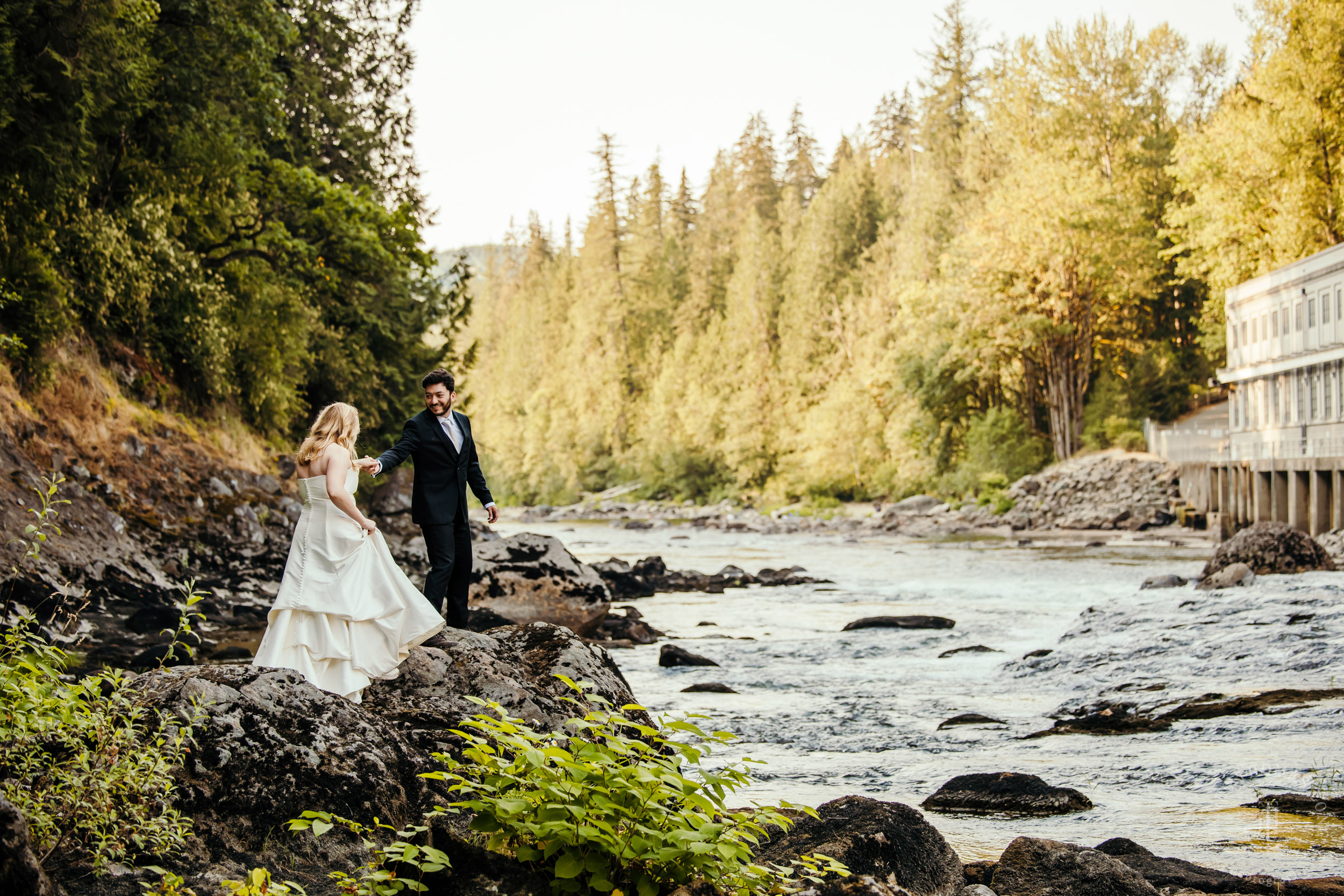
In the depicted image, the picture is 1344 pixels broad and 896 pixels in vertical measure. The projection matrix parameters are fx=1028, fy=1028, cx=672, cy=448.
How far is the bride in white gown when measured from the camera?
596 centimetres

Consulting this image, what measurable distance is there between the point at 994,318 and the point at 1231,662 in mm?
35523

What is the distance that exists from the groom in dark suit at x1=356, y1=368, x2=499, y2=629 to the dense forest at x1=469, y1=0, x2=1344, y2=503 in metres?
38.8

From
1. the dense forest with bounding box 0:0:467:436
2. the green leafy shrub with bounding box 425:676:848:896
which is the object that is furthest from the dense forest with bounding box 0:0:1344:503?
the green leafy shrub with bounding box 425:676:848:896

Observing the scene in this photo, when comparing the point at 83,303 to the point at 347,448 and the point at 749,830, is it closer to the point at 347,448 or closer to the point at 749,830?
the point at 347,448

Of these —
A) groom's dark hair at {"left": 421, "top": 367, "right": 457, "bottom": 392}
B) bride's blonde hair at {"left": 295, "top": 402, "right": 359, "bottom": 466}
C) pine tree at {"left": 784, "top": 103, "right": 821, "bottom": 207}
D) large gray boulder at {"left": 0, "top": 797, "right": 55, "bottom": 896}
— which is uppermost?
pine tree at {"left": 784, "top": 103, "right": 821, "bottom": 207}

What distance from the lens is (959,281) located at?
158ft

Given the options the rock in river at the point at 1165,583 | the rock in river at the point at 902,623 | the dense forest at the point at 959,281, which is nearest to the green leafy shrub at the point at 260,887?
the rock in river at the point at 902,623

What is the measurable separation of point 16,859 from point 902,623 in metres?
15.0

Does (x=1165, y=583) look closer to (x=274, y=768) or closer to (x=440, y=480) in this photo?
(x=440, y=480)

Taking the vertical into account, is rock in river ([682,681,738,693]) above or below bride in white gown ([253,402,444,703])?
below

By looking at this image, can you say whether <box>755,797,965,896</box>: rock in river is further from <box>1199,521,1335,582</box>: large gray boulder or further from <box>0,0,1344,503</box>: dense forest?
<box>1199,521,1335,582</box>: large gray boulder

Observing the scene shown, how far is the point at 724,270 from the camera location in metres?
84.8

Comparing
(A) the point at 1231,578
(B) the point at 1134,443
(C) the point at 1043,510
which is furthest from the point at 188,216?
(B) the point at 1134,443

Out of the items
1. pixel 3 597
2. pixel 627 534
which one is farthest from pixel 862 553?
pixel 3 597
